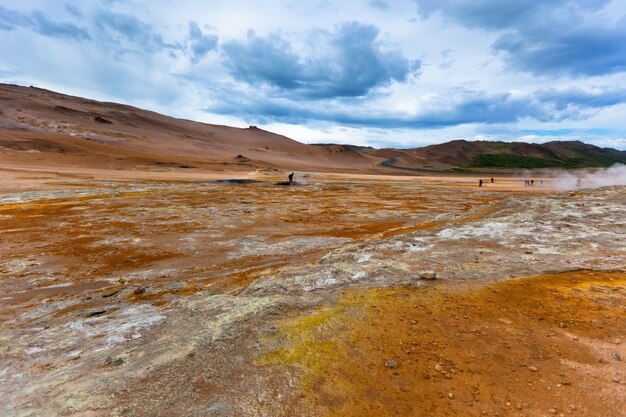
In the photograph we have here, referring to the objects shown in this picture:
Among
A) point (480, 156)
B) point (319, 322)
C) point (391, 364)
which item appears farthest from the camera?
point (480, 156)

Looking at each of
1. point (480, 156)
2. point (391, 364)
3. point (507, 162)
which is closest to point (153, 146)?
point (391, 364)

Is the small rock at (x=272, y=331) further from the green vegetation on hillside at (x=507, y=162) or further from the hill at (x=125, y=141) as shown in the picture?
the green vegetation on hillside at (x=507, y=162)

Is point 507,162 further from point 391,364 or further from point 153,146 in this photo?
point 391,364

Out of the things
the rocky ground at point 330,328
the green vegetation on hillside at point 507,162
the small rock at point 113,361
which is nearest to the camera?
the rocky ground at point 330,328

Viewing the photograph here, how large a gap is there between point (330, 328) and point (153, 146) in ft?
275

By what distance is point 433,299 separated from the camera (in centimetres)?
514

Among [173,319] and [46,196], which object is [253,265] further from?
[46,196]

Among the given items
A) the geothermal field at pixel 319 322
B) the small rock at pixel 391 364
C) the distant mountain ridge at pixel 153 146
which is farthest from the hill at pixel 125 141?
the small rock at pixel 391 364

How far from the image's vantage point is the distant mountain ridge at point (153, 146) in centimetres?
5228

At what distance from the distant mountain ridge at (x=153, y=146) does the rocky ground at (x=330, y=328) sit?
48.8 meters

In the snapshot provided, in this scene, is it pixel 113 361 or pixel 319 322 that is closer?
pixel 113 361

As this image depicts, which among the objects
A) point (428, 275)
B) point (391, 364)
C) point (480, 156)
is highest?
point (480, 156)

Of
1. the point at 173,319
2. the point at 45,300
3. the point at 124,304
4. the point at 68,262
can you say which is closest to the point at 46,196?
the point at 68,262

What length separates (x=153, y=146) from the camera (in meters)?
78.1
